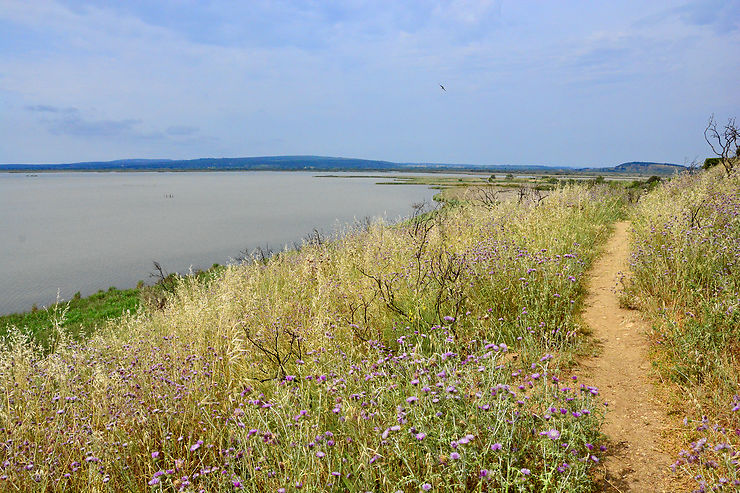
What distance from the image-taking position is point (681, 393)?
3607 mm

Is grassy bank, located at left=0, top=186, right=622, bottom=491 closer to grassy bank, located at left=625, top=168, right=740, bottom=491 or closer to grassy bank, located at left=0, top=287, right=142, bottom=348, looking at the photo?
grassy bank, located at left=625, top=168, right=740, bottom=491

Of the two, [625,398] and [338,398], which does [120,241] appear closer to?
[338,398]

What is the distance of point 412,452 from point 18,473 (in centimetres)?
306

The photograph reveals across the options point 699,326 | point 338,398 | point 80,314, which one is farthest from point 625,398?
point 80,314

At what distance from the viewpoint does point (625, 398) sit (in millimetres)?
3686

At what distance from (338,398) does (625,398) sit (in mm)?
2553

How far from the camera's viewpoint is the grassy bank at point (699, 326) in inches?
110

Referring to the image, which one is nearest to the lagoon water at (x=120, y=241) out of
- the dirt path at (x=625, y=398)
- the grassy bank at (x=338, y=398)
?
the grassy bank at (x=338, y=398)

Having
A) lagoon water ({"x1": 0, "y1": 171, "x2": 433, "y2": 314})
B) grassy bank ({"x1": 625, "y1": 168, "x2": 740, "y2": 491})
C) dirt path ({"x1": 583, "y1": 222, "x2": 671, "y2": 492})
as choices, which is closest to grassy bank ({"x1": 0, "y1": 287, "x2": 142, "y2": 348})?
lagoon water ({"x1": 0, "y1": 171, "x2": 433, "y2": 314})

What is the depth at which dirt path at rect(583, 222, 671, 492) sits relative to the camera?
9.19 feet

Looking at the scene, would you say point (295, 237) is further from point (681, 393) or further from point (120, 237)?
point (681, 393)

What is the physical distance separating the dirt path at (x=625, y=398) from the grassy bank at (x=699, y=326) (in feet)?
0.54

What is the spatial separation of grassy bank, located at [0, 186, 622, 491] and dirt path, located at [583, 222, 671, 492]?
230mm

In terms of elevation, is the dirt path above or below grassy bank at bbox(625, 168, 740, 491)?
below
